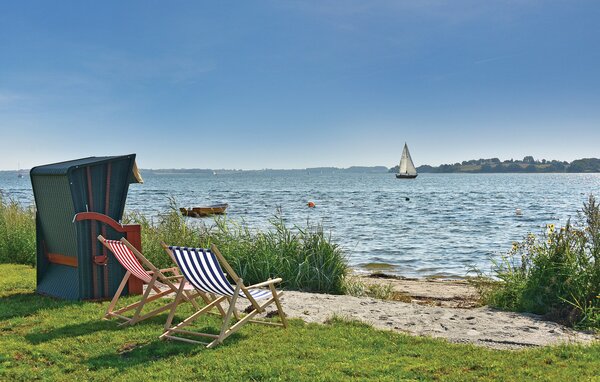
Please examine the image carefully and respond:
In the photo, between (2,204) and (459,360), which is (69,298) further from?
(2,204)

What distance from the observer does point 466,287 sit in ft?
38.1

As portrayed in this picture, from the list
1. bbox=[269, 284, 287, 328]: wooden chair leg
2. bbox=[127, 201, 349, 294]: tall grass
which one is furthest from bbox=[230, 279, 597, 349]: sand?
bbox=[127, 201, 349, 294]: tall grass

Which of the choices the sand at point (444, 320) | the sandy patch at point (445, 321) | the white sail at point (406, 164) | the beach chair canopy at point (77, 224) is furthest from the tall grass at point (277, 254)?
the white sail at point (406, 164)

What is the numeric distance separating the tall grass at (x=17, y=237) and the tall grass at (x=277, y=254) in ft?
8.83

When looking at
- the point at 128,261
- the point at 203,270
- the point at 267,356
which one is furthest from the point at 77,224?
the point at 267,356

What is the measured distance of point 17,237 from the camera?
11.8 meters

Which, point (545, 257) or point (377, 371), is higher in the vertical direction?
point (545, 257)

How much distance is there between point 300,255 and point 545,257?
13.2 ft

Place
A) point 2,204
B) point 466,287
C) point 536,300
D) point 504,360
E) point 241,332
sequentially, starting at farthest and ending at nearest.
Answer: point 2,204 → point 466,287 → point 536,300 → point 241,332 → point 504,360

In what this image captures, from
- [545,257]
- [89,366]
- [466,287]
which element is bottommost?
[466,287]

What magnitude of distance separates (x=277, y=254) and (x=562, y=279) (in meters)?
4.58

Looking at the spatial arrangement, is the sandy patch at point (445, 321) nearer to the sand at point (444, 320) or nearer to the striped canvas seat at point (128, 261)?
the sand at point (444, 320)

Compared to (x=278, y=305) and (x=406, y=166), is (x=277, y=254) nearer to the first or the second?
(x=278, y=305)

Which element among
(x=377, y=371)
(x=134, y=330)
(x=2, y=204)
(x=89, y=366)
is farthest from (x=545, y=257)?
(x=2, y=204)
